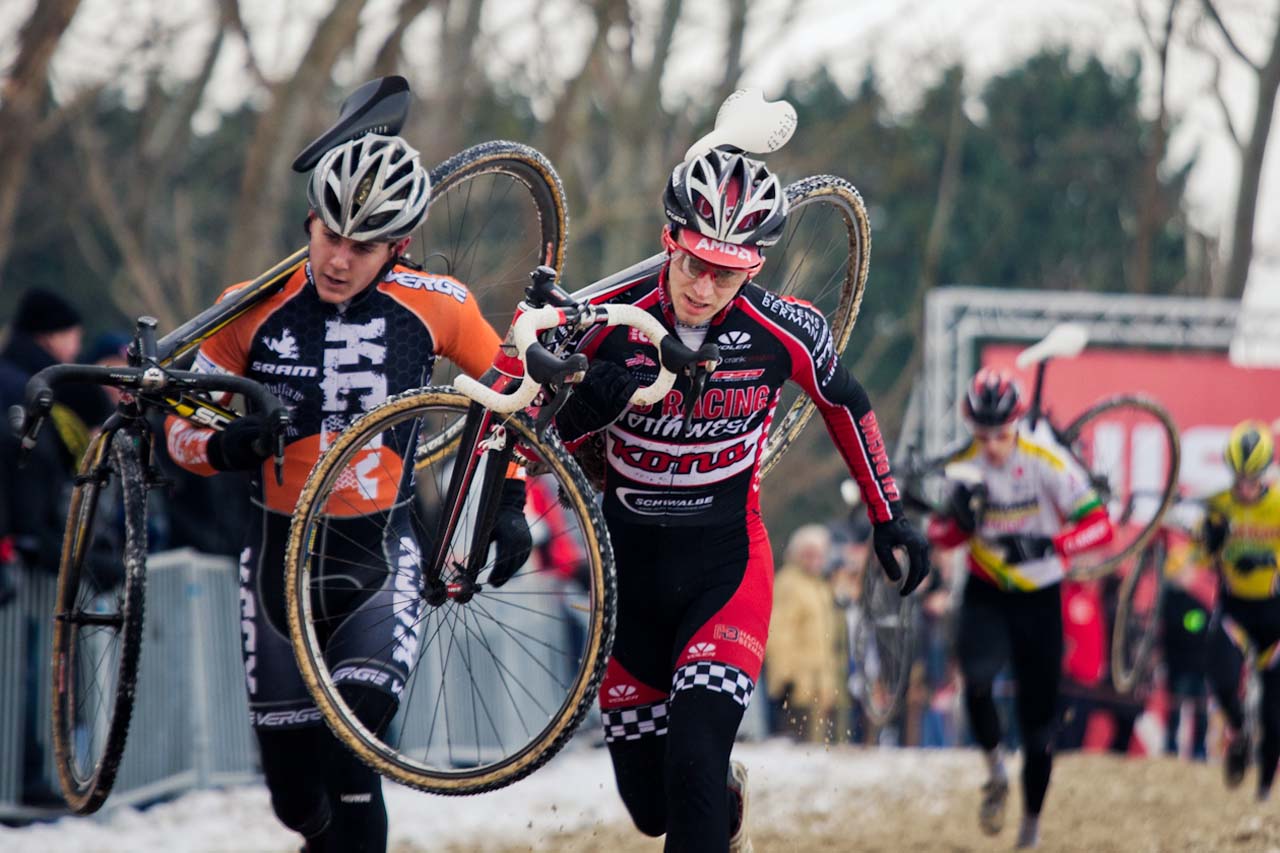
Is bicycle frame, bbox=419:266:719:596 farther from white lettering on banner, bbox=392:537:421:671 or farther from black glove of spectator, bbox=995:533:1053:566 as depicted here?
black glove of spectator, bbox=995:533:1053:566

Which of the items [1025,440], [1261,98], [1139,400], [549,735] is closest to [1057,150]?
[1261,98]

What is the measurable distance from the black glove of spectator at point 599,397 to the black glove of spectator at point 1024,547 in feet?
15.1

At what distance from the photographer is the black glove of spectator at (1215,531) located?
1300cm

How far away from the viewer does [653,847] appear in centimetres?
928

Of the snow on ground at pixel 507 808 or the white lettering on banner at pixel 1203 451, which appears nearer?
the snow on ground at pixel 507 808

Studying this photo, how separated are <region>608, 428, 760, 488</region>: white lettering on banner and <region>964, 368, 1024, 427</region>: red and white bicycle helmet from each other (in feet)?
13.5

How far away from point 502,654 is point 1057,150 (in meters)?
28.2

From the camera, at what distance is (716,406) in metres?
5.93

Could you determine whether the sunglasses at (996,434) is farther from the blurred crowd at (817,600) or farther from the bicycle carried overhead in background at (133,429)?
the bicycle carried overhead in background at (133,429)

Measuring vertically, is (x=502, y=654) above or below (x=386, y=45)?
below

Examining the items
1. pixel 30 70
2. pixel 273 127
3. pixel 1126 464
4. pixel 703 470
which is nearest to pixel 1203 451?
pixel 1126 464

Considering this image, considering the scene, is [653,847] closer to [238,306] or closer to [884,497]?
[884,497]

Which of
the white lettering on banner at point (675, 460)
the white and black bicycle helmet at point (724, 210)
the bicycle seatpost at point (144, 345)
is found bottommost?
the white lettering on banner at point (675, 460)

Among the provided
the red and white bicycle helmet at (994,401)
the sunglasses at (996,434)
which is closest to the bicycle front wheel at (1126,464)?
the sunglasses at (996,434)
